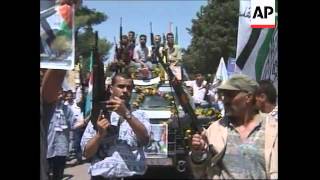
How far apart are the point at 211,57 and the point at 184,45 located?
0.30m

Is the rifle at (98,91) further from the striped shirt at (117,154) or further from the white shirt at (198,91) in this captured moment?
the white shirt at (198,91)

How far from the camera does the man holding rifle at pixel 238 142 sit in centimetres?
618

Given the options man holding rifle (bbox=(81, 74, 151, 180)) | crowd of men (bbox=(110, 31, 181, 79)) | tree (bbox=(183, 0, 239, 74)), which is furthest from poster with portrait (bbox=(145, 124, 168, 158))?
tree (bbox=(183, 0, 239, 74))

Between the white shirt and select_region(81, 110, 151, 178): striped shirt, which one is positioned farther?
select_region(81, 110, 151, 178): striped shirt

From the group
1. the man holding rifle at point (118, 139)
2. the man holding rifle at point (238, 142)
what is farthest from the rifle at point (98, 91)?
the man holding rifle at point (238, 142)

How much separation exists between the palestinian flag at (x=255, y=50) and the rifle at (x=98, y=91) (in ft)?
4.59

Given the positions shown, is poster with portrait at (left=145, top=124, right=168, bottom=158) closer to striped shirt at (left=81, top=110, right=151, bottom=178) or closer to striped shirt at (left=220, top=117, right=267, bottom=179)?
striped shirt at (left=81, top=110, right=151, bottom=178)

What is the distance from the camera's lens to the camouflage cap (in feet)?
20.3

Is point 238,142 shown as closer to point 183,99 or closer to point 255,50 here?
point 183,99

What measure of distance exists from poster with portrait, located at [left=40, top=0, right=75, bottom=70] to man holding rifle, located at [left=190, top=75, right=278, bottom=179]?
5.16 ft
